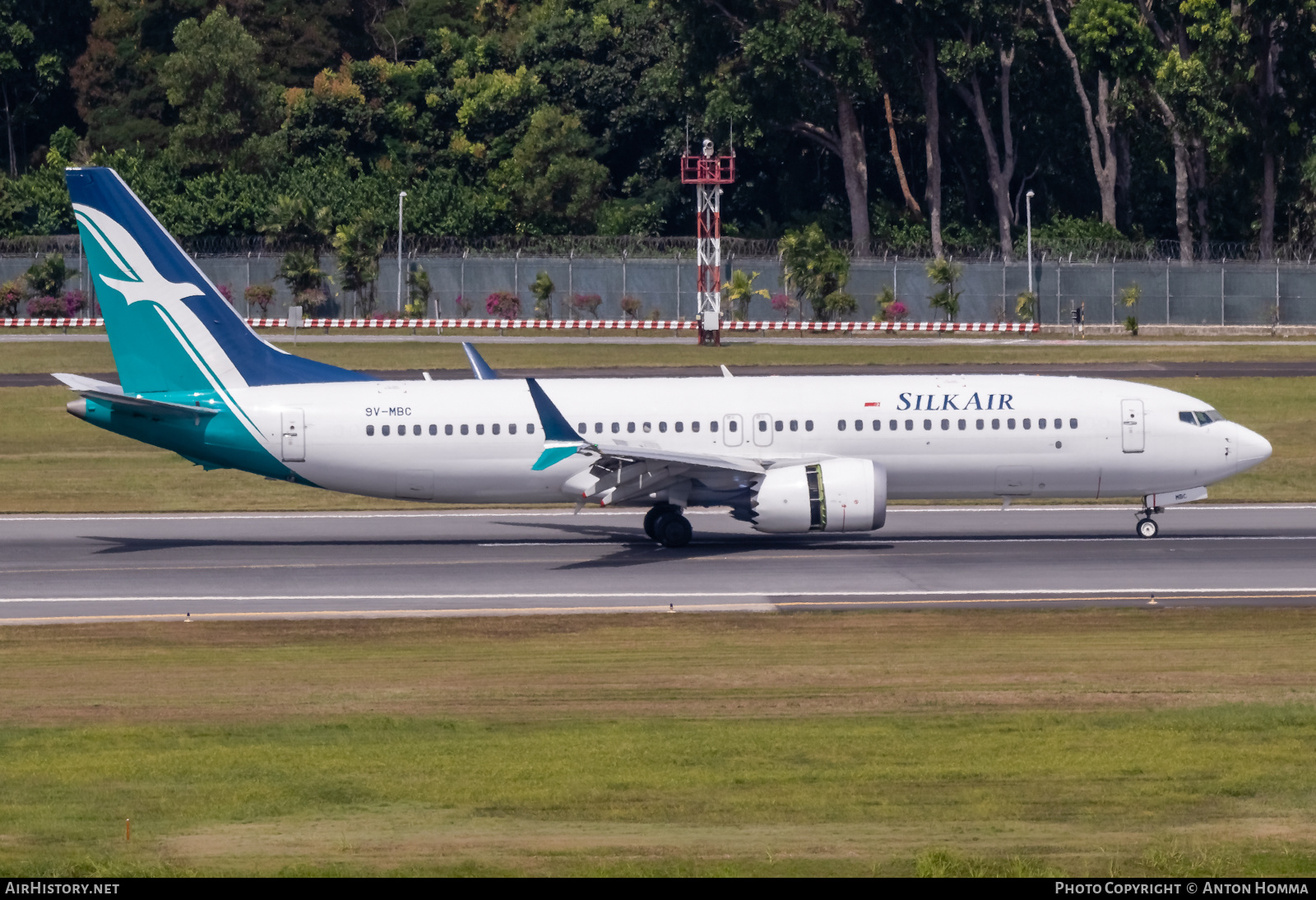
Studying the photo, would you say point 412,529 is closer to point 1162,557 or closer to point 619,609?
point 619,609

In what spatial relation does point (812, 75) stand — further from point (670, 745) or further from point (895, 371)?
point (670, 745)

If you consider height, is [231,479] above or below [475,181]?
below

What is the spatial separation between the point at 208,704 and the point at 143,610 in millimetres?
9065

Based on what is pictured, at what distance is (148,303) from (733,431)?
13.9 meters

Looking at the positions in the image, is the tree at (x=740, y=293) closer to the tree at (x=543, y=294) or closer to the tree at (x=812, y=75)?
the tree at (x=812, y=75)

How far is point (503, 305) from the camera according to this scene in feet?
375

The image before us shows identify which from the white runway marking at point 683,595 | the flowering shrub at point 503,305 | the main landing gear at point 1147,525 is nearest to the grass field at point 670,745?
the white runway marking at point 683,595

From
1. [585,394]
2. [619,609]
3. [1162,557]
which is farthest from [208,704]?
[1162,557]

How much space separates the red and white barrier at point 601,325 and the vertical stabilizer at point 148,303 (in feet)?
198

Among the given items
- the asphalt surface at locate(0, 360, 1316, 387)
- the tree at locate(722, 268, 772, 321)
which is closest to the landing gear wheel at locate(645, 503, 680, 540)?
the asphalt surface at locate(0, 360, 1316, 387)

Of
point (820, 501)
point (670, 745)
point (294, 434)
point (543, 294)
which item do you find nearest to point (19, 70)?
point (543, 294)

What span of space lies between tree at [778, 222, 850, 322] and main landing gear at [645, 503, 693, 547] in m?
Result: 70.0

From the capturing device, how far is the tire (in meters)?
39.2

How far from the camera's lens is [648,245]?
12188 cm
